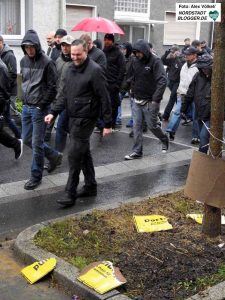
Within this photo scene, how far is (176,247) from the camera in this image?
4.60m

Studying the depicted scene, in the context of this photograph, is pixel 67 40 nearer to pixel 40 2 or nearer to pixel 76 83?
pixel 76 83

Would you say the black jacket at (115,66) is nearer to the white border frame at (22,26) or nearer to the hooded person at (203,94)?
the hooded person at (203,94)

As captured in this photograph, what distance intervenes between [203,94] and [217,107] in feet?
8.20

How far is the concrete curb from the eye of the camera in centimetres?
381

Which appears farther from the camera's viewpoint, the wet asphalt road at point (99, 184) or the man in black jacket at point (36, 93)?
the man in black jacket at point (36, 93)

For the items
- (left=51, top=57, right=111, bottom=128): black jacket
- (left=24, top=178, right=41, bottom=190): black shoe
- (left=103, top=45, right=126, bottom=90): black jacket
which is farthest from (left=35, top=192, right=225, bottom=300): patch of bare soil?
(left=103, top=45, right=126, bottom=90): black jacket

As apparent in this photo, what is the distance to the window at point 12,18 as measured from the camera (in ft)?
44.8

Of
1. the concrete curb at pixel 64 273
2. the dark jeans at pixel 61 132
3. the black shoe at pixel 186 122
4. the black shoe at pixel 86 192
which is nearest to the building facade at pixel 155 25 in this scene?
the black shoe at pixel 186 122

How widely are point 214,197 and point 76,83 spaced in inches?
80.3

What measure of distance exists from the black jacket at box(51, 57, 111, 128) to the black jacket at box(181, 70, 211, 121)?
1722mm

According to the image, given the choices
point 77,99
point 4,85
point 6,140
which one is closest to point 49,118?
point 77,99

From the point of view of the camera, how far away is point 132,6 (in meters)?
19.3

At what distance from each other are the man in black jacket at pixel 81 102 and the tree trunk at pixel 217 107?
1.53 m

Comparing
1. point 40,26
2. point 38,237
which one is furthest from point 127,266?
point 40,26
